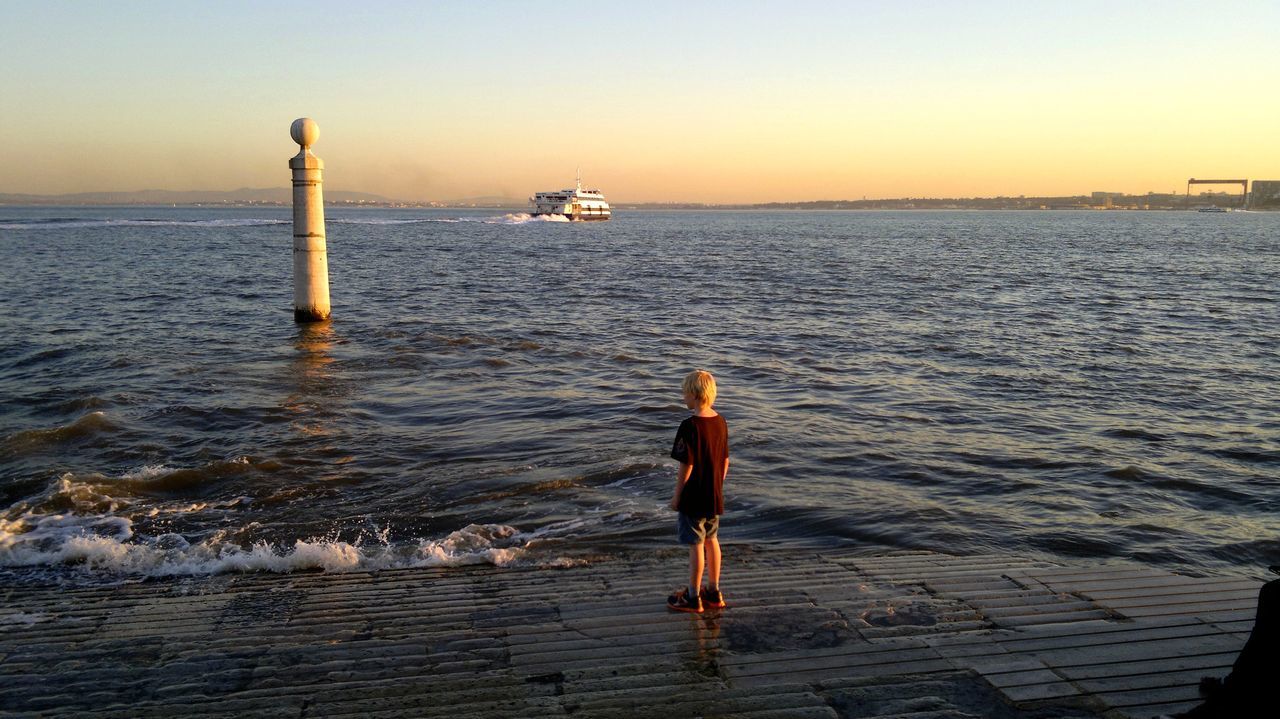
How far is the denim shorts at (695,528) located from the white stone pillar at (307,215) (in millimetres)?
17934

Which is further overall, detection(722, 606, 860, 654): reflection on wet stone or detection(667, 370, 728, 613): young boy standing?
detection(667, 370, 728, 613): young boy standing

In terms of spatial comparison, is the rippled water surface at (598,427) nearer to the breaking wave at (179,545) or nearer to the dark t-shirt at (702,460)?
the breaking wave at (179,545)

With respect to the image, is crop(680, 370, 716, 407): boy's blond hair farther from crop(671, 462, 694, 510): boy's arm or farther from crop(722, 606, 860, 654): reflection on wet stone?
crop(722, 606, 860, 654): reflection on wet stone

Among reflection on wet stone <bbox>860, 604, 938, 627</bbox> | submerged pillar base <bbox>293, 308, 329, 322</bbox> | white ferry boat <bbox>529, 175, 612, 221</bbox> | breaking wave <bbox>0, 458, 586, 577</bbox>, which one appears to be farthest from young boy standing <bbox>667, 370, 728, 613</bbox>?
white ferry boat <bbox>529, 175, 612, 221</bbox>

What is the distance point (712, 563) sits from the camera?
6.39 meters

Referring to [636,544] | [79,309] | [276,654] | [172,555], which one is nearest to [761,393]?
[636,544]

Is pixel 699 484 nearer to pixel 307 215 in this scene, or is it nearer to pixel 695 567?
pixel 695 567

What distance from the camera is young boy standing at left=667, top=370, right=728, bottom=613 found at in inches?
240

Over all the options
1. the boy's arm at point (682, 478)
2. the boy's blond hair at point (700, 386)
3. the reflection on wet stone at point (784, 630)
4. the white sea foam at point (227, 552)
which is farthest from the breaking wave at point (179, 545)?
the boy's blond hair at point (700, 386)

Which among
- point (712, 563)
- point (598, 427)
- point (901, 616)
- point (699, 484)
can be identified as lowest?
point (598, 427)

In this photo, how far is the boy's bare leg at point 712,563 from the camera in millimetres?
6367

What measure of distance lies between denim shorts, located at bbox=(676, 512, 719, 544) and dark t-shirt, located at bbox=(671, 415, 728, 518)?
0.16 ft

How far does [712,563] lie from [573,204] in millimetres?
134511

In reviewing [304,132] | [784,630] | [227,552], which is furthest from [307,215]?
[784,630]
